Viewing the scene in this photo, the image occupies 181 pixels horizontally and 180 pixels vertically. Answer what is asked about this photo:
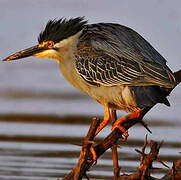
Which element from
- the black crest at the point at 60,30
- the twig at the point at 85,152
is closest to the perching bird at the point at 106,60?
the black crest at the point at 60,30

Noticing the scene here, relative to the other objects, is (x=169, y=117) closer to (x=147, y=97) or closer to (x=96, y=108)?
(x=96, y=108)

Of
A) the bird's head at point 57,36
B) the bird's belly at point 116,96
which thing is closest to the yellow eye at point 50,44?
the bird's head at point 57,36

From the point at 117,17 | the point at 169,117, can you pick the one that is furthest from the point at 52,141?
the point at 117,17

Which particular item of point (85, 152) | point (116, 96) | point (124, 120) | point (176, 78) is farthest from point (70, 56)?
point (85, 152)

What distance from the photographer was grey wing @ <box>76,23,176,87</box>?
7.96 metres

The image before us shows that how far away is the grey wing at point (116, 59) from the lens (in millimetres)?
7965

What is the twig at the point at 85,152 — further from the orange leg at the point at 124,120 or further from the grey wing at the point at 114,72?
the grey wing at the point at 114,72

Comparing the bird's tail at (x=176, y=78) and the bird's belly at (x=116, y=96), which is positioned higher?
the bird's tail at (x=176, y=78)

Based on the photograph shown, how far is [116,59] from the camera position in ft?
26.7

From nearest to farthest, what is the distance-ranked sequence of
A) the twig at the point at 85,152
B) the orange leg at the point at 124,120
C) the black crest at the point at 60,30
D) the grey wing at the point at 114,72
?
the twig at the point at 85,152
the orange leg at the point at 124,120
the grey wing at the point at 114,72
the black crest at the point at 60,30

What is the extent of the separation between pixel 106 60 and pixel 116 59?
10 cm

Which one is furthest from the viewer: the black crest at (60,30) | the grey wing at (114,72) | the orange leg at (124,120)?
the black crest at (60,30)

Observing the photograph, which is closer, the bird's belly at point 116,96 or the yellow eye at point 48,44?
the bird's belly at point 116,96

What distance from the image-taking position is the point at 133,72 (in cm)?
799
